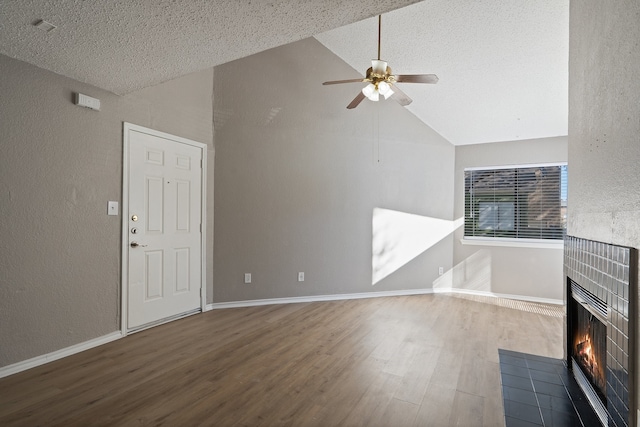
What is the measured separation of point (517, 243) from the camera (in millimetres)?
4957

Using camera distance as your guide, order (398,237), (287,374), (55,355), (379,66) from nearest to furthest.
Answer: (287,374) → (55,355) → (379,66) → (398,237)

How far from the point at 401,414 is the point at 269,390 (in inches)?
34.4

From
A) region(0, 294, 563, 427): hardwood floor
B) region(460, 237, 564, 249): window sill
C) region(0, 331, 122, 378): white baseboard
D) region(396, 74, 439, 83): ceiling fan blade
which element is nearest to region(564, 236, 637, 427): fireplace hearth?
region(0, 294, 563, 427): hardwood floor

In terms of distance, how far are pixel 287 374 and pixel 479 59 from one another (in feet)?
12.5

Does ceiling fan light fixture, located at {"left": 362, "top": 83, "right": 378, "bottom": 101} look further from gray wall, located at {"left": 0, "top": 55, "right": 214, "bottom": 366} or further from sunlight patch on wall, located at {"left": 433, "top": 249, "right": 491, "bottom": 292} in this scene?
sunlight patch on wall, located at {"left": 433, "top": 249, "right": 491, "bottom": 292}

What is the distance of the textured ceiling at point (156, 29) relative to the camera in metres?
1.78

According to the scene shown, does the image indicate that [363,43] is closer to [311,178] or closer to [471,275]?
[311,178]

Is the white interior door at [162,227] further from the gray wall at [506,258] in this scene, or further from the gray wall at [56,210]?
the gray wall at [506,258]

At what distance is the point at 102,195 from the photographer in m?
2.97

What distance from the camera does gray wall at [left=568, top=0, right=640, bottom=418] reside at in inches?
53.7

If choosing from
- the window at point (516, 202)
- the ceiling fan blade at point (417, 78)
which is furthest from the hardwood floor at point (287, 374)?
the ceiling fan blade at point (417, 78)

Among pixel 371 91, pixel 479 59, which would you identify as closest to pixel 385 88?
pixel 371 91

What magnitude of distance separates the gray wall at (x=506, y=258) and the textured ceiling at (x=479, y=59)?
210 mm

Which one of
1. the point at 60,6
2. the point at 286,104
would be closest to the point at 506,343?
the point at 286,104
